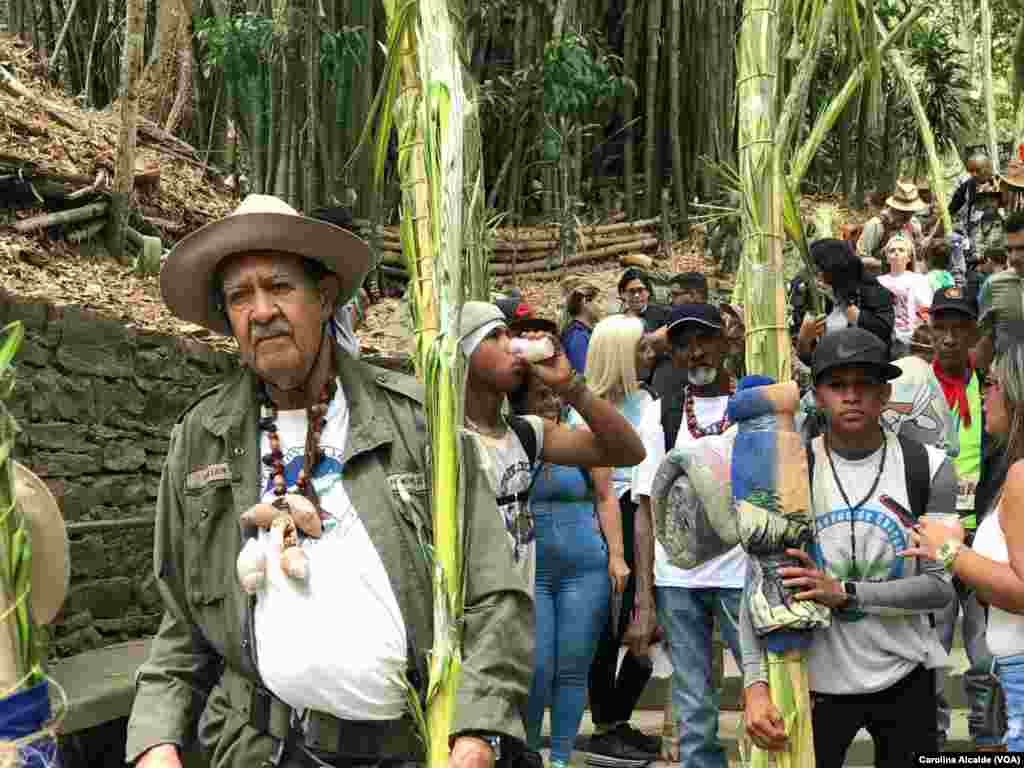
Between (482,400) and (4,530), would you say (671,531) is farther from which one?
(4,530)

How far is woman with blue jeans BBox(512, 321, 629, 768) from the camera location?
459cm

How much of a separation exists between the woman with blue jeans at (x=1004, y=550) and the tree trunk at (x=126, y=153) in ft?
19.0

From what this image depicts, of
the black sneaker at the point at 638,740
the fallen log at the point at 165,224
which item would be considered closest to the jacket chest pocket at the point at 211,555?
the black sneaker at the point at 638,740

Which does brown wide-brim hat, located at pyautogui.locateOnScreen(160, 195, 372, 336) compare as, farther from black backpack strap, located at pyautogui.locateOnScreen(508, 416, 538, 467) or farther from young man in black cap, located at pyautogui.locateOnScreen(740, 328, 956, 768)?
black backpack strap, located at pyautogui.locateOnScreen(508, 416, 538, 467)

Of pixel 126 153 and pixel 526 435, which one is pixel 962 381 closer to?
pixel 526 435

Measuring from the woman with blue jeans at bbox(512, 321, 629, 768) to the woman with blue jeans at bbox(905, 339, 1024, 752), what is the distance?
161 cm

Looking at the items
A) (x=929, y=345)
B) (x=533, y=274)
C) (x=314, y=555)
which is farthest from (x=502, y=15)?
(x=314, y=555)

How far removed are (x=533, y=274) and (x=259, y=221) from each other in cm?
1000

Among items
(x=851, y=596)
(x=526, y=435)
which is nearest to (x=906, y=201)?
(x=526, y=435)

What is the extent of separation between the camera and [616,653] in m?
5.48

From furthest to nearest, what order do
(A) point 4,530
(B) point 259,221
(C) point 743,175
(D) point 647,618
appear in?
1. (D) point 647,618
2. (C) point 743,175
3. (B) point 259,221
4. (A) point 4,530

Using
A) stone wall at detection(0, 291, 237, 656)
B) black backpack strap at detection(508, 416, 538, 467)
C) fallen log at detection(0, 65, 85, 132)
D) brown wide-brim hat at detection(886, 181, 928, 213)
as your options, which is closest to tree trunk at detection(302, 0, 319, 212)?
fallen log at detection(0, 65, 85, 132)

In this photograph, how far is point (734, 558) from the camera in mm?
4469

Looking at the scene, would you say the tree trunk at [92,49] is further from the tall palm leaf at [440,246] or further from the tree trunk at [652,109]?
the tall palm leaf at [440,246]
